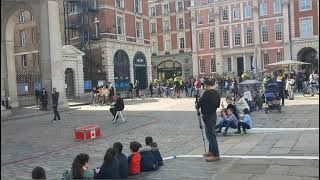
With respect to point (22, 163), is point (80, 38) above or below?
above

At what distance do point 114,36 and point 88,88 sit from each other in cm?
781

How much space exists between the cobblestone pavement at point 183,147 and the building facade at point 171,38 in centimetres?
5532

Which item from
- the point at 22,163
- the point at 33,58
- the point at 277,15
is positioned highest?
the point at 277,15

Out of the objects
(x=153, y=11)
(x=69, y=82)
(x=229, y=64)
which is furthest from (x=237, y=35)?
(x=69, y=82)

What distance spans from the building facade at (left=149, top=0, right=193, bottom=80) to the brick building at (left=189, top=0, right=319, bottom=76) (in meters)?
3.92

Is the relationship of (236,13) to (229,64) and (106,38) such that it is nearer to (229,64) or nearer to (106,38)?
(229,64)

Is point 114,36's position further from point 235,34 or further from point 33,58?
point 235,34

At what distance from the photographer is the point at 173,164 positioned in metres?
9.23

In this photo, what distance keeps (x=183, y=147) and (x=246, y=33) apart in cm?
5521

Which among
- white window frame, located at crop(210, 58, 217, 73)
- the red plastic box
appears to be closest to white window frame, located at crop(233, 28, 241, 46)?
white window frame, located at crop(210, 58, 217, 73)

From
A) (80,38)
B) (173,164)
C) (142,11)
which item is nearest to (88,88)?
(80,38)

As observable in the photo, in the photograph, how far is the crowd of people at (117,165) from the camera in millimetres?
7219

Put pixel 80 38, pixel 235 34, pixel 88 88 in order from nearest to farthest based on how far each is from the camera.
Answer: pixel 88 88 < pixel 80 38 < pixel 235 34

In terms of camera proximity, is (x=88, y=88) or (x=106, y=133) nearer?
(x=106, y=133)
